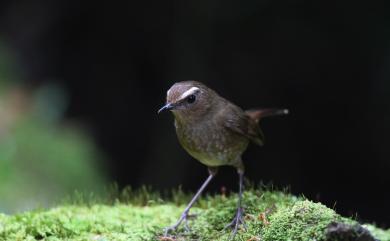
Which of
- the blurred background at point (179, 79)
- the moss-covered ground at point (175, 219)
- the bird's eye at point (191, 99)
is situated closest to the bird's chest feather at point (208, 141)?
the bird's eye at point (191, 99)

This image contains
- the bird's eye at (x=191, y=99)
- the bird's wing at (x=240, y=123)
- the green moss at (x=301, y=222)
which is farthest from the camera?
the bird's wing at (x=240, y=123)

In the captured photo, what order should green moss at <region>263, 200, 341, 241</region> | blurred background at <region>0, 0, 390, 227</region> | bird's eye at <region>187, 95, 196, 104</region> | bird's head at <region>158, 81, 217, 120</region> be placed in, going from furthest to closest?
blurred background at <region>0, 0, 390, 227</region>, bird's eye at <region>187, 95, 196, 104</region>, bird's head at <region>158, 81, 217, 120</region>, green moss at <region>263, 200, 341, 241</region>

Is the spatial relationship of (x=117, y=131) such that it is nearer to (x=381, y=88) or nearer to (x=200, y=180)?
(x=200, y=180)

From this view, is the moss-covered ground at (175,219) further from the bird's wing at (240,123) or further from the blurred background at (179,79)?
the blurred background at (179,79)

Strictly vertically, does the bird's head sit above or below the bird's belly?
above

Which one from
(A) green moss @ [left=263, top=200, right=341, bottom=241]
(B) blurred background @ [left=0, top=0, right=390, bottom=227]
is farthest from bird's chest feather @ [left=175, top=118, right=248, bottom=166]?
(B) blurred background @ [left=0, top=0, right=390, bottom=227]

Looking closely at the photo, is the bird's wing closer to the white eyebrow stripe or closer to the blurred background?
the white eyebrow stripe
